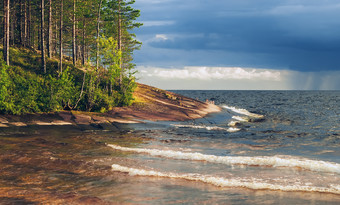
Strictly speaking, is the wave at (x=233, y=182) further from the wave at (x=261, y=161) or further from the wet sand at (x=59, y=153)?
the wave at (x=261, y=161)

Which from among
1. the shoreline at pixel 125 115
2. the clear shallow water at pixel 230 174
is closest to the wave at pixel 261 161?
the clear shallow water at pixel 230 174

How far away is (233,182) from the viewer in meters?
11.1

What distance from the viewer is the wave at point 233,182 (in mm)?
10328

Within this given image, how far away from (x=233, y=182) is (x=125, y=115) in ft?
74.4

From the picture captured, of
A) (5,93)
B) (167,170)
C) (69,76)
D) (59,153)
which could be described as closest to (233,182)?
(167,170)

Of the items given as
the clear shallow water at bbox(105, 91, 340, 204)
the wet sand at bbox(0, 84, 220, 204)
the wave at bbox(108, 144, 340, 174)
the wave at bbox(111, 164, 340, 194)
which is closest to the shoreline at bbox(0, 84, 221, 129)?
the wet sand at bbox(0, 84, 220, 204)

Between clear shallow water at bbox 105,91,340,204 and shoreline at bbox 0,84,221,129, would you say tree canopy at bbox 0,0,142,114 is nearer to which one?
shoreline at bbox 0,84,221,129

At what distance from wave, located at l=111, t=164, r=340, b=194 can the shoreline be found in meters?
15.6

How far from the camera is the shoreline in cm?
2573

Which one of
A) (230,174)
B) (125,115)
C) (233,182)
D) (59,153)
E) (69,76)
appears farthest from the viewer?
(69,76)

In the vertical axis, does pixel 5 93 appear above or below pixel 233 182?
above

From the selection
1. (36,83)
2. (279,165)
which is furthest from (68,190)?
(36,83)

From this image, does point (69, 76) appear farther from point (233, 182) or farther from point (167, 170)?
point (233, 182)

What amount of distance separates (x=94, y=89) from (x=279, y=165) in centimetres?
2405
